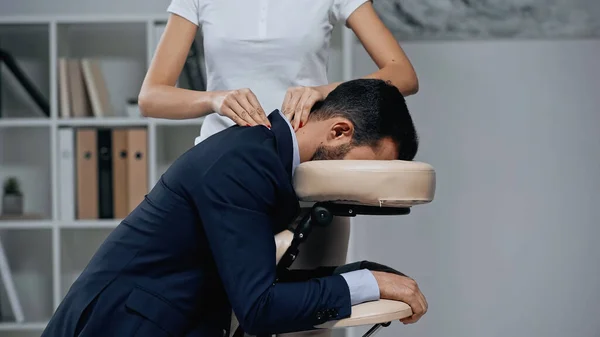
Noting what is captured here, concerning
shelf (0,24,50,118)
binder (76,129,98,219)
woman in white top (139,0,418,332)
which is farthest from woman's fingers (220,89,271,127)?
shelf (0,24,50,118)

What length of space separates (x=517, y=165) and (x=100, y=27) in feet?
5.47

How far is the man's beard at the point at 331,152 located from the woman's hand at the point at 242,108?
0.10 meters

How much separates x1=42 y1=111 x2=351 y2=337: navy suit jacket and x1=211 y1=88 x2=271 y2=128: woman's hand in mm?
30

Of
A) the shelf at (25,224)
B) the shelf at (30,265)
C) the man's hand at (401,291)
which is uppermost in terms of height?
the man's hand at (401,291)

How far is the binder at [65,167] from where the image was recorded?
2.72m

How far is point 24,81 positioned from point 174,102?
1.47 metres

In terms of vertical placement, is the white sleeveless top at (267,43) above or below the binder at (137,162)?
above

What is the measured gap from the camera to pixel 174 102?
1.54m

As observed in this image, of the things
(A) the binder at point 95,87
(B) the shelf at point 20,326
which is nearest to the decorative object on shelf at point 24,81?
(A) the binder at point 95,87

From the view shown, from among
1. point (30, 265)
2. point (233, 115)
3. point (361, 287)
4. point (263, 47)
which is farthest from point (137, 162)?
point (361, 287)

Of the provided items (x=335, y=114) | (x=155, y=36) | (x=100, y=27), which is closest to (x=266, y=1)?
(x=335, y=114)

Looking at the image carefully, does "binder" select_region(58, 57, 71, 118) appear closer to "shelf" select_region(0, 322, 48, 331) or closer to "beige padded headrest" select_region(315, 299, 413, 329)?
"shelf" select_region(0, 322, 48, 331)

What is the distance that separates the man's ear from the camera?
1281 mm

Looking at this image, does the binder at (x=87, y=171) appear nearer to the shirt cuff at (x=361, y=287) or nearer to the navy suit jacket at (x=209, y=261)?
the navy suit jacket at (x=209, y=261)
